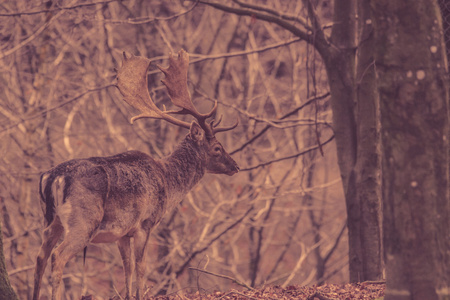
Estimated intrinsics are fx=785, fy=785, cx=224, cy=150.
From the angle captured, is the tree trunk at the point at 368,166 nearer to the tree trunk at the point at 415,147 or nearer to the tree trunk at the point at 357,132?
the tree trunk at the point at 357,132

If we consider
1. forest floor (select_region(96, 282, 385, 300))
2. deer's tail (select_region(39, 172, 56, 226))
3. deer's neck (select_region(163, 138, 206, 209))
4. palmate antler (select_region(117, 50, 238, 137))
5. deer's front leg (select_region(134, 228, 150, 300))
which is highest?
palmate antler (select_region(117, 50, 238, 137))

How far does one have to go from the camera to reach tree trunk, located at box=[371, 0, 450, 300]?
5.97m

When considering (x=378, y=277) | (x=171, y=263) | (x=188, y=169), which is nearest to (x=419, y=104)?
(x=188, y=169)

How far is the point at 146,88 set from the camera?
847 cm

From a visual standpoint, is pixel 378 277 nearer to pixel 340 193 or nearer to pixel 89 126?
pixel 89 126

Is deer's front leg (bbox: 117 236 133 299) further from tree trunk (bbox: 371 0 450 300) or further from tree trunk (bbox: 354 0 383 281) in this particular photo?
tree trunk (bbox: 354 0 383 281)

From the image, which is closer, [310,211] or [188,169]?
[188,169]

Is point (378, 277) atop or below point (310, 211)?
below

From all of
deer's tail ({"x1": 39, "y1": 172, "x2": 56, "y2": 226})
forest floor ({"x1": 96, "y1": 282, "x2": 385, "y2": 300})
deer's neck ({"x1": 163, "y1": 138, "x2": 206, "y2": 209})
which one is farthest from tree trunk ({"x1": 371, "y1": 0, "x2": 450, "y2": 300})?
deer's tail ({"x1": 39, "y1": 172, "x2": 56, "y2": 226})

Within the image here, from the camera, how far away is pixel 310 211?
18.9 meters

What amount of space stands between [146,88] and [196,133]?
28.6 inches

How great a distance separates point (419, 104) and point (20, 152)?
11051 mm

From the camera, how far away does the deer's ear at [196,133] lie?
8.43 meters

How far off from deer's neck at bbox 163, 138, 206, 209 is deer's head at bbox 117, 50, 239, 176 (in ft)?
0.32
